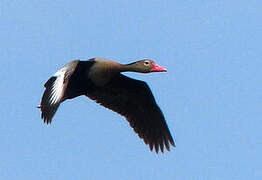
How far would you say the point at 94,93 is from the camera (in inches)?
672

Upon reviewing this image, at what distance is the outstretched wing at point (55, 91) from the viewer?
14336 millimetres

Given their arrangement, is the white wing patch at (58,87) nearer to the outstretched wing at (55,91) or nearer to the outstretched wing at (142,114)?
the outstretched wing at (55,91)

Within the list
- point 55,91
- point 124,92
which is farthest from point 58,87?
point 124,92

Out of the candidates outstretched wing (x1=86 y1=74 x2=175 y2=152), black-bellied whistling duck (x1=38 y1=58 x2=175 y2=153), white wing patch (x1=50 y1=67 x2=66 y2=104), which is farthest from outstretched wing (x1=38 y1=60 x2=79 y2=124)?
outstretched wing (x1=86 y1=74 x2=175 y2=152)

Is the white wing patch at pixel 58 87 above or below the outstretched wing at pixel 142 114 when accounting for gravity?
above

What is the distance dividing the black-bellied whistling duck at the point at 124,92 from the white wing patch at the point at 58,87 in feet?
0.97

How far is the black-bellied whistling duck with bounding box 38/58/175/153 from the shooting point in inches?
629

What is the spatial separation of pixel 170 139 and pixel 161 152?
322 mm

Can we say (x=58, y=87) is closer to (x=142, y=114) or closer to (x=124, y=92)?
(x=124, y=92)

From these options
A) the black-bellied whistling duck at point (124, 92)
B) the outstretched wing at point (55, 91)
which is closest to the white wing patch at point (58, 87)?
the outstretched wing at point (55, 91)

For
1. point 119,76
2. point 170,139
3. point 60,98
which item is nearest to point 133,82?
point 119,76

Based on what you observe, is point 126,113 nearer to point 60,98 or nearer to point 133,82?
point 133,82

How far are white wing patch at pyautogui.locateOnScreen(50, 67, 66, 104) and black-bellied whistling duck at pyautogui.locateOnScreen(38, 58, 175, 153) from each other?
295mm

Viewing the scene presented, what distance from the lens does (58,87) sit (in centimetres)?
1485
